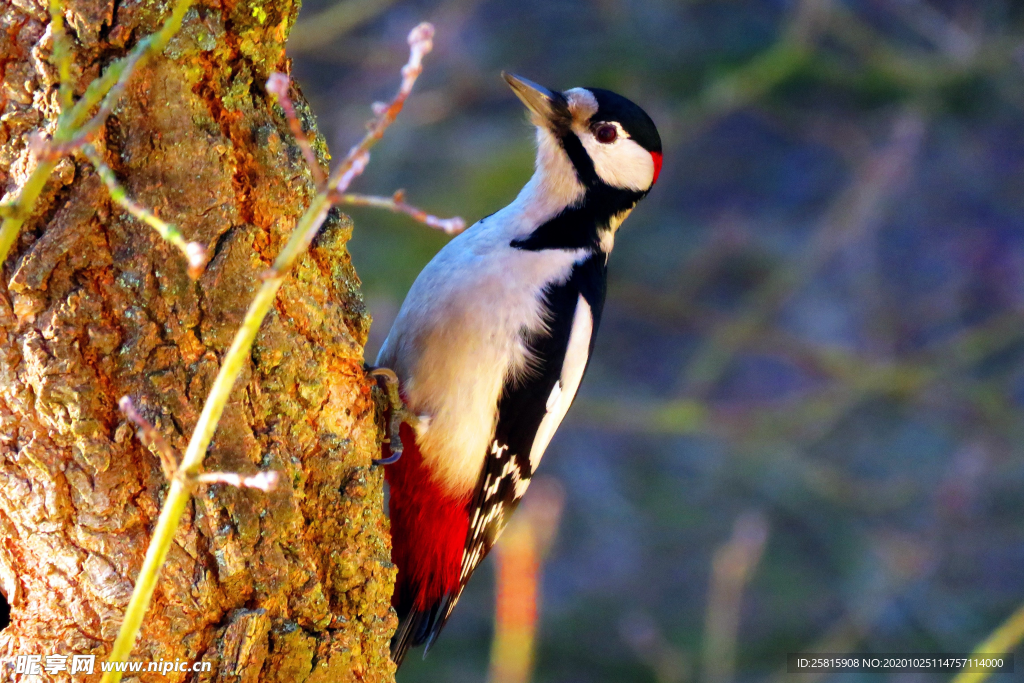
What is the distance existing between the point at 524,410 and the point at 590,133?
0.85m

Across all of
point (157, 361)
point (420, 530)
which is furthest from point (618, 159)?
point (157, 361)

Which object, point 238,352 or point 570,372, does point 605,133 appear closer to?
point 570,372

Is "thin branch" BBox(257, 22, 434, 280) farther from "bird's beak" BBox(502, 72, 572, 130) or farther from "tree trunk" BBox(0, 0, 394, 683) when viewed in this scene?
"bird's beak" BBox(502, 72, 572, 130)

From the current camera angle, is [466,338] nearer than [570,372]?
Yes

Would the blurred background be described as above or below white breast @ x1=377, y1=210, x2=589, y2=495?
above

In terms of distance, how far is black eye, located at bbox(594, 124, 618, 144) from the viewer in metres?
3.07

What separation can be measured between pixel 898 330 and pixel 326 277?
6085mm

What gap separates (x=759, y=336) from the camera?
5.16 metres

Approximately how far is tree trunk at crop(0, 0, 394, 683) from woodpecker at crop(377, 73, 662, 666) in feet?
2.07

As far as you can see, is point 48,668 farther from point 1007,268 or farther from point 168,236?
point 1007,268

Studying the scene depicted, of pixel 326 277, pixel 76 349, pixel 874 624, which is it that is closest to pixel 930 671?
pixel 874 624

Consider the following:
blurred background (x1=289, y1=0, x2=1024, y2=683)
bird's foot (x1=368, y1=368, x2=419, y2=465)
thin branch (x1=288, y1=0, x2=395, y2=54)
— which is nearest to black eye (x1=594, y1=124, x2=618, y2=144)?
bird's foot (x1=368, y1=368, x2=419, y2=465)

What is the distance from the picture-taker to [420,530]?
9.49 ft

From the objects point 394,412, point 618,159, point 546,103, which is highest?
point 546,103
